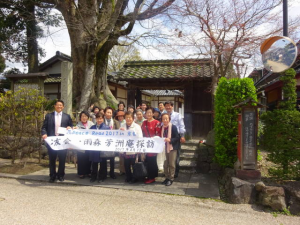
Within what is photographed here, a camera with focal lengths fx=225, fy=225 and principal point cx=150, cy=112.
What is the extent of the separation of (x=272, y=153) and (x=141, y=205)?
312 centimetres

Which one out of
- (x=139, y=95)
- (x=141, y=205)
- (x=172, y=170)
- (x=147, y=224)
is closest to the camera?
(x=147, y=224)

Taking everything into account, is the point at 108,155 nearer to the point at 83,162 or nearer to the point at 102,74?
the point at 83,162

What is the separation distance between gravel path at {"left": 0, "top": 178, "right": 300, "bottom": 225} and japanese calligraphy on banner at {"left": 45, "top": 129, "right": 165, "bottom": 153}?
1.01 meters

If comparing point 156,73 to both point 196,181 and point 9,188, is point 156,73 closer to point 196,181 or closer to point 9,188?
point 196,181

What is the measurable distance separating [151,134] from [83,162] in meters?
2.04

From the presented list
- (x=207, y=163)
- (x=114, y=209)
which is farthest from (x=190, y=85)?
(x=114, y=209)

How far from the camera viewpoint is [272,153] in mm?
5039

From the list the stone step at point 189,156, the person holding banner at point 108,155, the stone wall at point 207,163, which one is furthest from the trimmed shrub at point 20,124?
the stone wall at point 207,163

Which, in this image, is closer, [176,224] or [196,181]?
[176,224]

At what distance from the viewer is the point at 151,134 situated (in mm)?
5812

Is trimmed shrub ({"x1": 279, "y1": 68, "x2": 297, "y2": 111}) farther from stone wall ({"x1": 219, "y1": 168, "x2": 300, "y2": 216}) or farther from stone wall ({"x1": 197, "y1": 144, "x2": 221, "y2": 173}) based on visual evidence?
stone wall ({"x1": 197, "y1": 144, "x2": 221, "y2": 173})

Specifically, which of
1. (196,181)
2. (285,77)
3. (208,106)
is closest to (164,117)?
(196,181)

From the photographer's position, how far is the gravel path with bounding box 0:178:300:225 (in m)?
3.84

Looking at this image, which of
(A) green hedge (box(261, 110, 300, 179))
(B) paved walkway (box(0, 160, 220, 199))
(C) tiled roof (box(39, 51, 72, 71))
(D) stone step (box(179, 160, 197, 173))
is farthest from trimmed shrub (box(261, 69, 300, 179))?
(C) tiled roof (box(39, 51, 72, 71))
